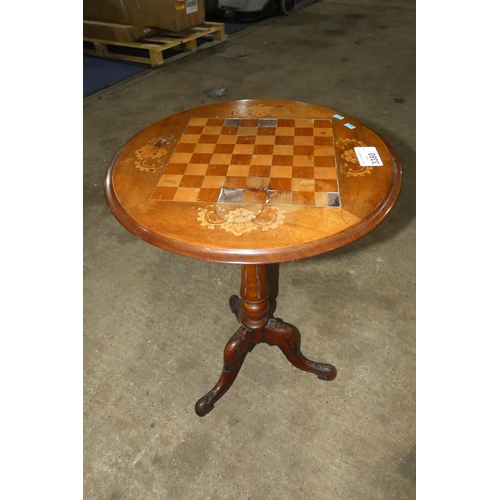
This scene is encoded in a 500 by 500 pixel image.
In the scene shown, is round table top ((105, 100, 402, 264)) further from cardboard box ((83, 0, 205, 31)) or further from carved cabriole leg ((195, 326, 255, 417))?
cardboard box ((83, 0, 205, 31))

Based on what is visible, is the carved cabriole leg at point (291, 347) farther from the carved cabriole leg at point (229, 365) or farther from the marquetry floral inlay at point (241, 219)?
the marquetry floral inlay at point (241, 219)

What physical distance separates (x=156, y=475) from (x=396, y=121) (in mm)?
3161

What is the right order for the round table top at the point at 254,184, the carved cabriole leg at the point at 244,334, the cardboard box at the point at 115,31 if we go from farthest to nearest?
the cardboard box at the point at 115,31
the carved cabriole leg at the point at 244,334
the round table top at the point at 254,184

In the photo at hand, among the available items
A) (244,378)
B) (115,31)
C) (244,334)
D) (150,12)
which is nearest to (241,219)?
(244,334)

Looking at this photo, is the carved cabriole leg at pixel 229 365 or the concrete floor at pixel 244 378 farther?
the carved cabriole leg at pixel 229 365

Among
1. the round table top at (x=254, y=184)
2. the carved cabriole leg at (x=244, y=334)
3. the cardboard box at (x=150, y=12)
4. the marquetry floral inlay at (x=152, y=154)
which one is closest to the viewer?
the round table top at (x=254, y=184)

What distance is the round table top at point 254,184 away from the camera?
3.54ft

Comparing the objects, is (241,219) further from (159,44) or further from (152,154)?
(159,44)

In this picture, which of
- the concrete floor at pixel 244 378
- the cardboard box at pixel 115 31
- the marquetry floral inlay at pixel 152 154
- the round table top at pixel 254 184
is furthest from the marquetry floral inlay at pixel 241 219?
the cardboard box at pixel 115 31

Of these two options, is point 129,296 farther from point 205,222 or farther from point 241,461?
point 205,222

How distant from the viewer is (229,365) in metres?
1.64

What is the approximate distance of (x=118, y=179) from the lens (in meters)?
1.33

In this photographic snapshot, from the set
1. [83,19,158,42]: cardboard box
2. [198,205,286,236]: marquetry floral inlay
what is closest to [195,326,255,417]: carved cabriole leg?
[198,205,286,236]: marquetry floral inlay
